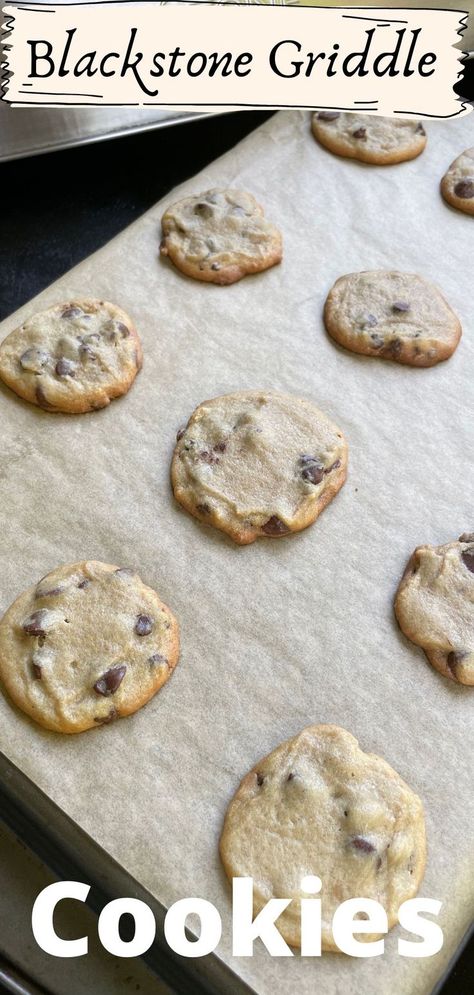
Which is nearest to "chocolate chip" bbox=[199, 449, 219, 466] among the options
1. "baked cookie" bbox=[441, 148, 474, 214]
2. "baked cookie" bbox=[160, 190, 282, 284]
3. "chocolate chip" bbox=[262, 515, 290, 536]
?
"chocolate chip" bbox=[262, 515, 290, 536]

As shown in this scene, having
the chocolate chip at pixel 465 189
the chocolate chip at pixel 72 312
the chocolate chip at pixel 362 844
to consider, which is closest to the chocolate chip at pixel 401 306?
the chocolate chip at pixel 465 189

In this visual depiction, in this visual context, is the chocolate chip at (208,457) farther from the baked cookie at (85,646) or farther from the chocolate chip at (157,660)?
the chocolate chip at (157,660)

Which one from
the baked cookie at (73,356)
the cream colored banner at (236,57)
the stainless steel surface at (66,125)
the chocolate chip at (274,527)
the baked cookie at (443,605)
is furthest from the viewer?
the stainless steel surface at (66,125)

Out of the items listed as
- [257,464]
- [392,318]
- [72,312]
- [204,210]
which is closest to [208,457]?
[257,464]

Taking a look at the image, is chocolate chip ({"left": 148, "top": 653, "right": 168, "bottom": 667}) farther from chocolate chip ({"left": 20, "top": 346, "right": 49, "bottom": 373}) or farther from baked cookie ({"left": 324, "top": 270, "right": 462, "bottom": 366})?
baked cookie ({"left": 324, "top": 270, "right": 462, "bottom": 366})

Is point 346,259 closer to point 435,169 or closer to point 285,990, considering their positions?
point 435,169

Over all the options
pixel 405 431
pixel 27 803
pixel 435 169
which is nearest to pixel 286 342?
pixel 405 431
